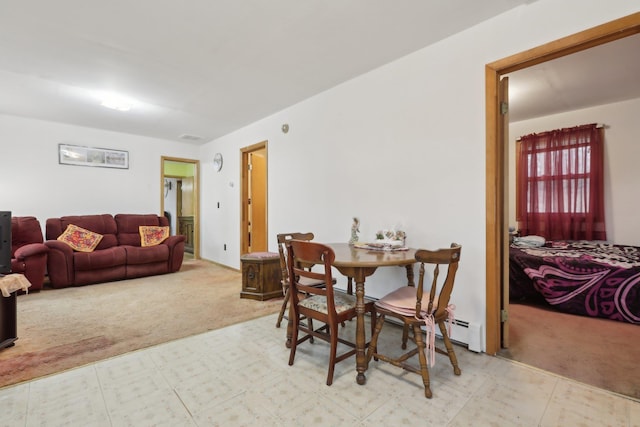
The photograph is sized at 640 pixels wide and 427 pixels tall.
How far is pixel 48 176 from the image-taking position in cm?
452

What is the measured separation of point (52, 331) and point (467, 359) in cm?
333

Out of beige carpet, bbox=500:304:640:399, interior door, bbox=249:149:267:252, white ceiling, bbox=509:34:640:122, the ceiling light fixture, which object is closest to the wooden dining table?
beige carpet, bbox=500:304:640:399

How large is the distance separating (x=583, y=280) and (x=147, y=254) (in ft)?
18.1

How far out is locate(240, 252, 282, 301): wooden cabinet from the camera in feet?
10.8

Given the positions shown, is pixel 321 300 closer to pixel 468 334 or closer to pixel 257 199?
pixel 468 334

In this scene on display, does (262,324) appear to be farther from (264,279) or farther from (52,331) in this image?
(52,331)

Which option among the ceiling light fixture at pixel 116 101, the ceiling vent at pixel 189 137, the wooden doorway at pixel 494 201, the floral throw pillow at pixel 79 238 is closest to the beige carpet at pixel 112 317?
the floral throw pillow at pixel 79 238

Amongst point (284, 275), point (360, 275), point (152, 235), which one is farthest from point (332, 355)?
point (152, 235)

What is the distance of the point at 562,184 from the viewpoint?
422 centimetres

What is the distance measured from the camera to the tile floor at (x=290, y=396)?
1.40m

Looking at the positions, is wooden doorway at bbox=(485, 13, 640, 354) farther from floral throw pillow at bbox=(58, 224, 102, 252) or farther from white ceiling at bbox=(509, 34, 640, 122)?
floral throw pillow at bbox=(58, 224, 102, 252)

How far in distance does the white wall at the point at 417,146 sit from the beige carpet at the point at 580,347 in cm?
46

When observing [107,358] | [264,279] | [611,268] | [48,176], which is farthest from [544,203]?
[48,176]

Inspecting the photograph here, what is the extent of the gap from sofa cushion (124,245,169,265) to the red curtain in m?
5.74
